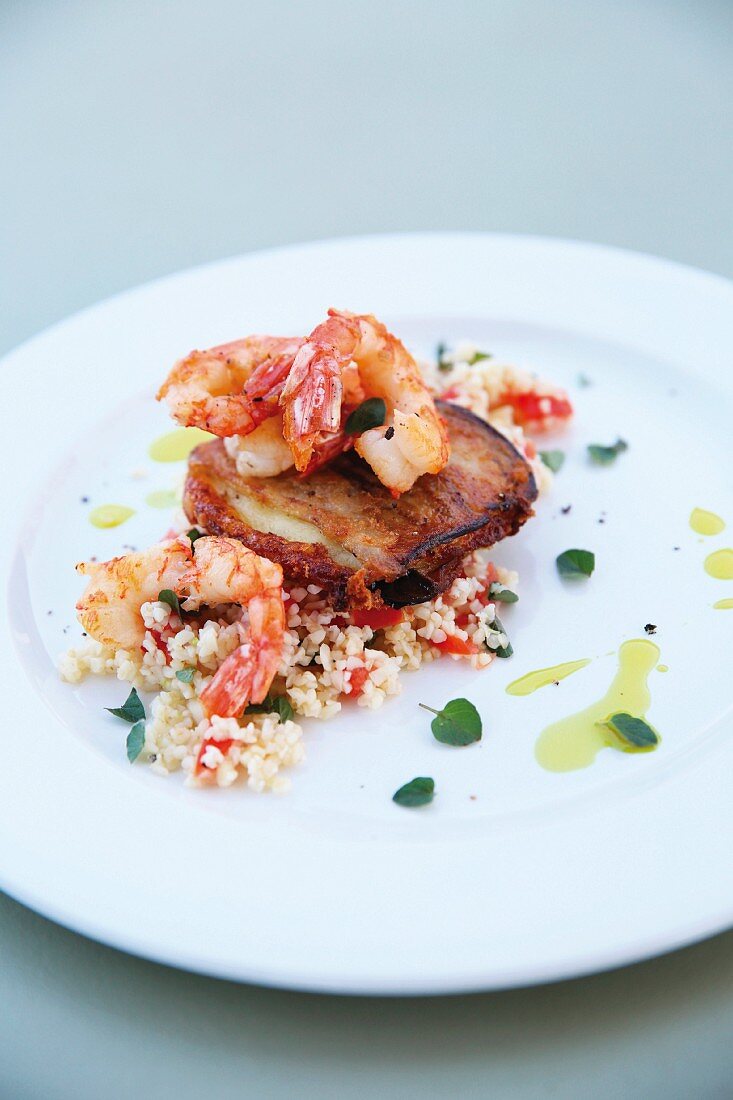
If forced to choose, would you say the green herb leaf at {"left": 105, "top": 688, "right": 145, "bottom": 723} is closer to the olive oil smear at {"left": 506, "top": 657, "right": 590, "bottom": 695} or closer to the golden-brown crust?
the golden-brown crust

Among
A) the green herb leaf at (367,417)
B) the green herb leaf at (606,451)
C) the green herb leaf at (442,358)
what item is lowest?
the green herb leaf at (606,451)

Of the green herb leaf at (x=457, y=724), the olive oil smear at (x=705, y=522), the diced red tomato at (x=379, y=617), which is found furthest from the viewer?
the olive oil smear at (x=705, y=522)

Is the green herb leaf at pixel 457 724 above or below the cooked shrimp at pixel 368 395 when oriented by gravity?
below

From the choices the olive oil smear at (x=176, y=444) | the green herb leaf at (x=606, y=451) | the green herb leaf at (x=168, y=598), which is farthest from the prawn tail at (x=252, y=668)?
the green herb leaf at (x=606, y=451)

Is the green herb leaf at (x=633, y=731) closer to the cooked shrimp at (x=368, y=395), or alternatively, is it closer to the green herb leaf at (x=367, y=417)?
the cooked shrimp at (x=368, y=395)

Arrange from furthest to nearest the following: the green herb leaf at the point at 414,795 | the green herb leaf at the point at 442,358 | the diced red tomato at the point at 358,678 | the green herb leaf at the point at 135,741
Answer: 1. the green herb leaf at the point at 442,358
2. the diced red tomato at the point at 358,678
3. the green herb leaf at the point at 135,741
4. the green herb leaf at the point at 414,795

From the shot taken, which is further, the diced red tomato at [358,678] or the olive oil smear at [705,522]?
the olive oil smear at [705,522]

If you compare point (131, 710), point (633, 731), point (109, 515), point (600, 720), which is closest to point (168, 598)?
point (131, 710)
